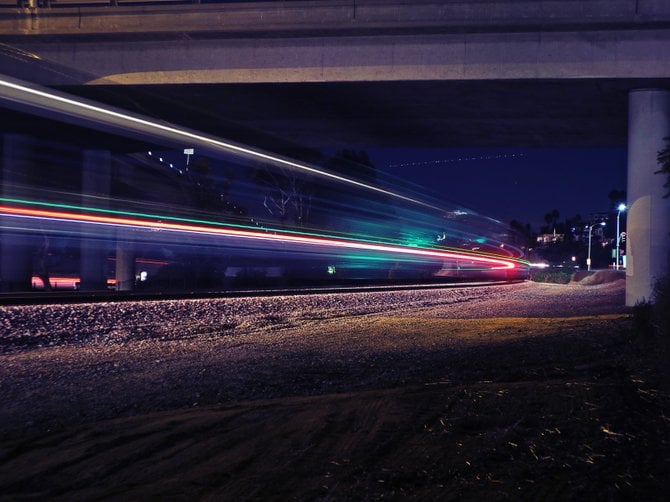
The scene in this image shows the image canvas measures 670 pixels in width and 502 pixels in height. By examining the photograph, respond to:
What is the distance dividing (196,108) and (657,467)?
63.7 ft

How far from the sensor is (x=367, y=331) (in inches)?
496

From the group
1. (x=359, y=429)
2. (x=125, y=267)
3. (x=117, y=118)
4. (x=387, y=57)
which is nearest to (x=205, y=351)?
(x=359, y=429)

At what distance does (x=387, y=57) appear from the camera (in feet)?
60.1

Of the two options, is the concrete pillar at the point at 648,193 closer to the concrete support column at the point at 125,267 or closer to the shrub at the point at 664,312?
the shrub at the point at 664,312

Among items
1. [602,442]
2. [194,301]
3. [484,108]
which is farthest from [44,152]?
[602,442]

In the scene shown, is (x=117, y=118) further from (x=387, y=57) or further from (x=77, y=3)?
(x=387, y=57)

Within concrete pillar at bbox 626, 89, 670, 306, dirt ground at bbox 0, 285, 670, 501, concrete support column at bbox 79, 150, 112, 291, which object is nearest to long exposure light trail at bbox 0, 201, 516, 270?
concrete support column at bbox 79, 150, 112, 291

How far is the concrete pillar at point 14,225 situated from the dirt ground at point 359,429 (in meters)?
9.94

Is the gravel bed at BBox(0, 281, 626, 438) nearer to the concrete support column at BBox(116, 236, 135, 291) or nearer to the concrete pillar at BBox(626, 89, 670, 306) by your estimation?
the concrete pillar at BBox(626, 89, 670, 306)

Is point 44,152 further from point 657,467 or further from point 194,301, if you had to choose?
point 657,467

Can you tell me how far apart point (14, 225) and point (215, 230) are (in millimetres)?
5855

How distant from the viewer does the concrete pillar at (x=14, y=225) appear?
18.1 metres

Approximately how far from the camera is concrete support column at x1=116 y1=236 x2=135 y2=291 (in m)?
22.5

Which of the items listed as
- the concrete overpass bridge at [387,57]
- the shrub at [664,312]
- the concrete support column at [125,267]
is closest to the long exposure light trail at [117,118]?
the concrete overpass bridge at [387,57]
